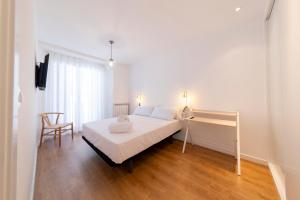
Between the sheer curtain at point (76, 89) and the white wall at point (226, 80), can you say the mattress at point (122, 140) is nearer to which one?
the white wall at point (226, 80)

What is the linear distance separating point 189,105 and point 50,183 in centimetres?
293

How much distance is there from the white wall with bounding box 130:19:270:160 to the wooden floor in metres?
0.45

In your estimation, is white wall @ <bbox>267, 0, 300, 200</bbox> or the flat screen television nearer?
white wall @ <bbox>267, 0, 300, 200</bbox>

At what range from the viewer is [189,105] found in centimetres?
313

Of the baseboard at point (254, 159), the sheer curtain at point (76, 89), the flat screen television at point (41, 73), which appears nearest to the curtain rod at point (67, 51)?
the sheer curtain at point (76, 89)

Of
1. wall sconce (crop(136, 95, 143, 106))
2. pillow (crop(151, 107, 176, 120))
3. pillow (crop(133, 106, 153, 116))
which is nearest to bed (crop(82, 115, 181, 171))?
pillow (crop(151, 107, 176, 120))

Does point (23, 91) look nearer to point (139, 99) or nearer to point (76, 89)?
point (76, 89)

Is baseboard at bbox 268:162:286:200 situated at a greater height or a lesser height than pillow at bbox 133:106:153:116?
lesser

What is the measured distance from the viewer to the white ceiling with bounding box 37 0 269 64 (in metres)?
1.83

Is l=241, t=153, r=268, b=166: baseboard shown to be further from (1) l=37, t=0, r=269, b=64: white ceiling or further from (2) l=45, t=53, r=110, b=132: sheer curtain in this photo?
(2) l=45, t=53, r=110, b=132: sheer curtain

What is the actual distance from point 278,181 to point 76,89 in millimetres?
4811

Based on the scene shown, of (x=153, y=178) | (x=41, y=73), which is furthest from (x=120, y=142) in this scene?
(x=41, y=73)

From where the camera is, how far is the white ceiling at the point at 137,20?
183 cm

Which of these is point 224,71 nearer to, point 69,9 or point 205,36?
point 205,36
